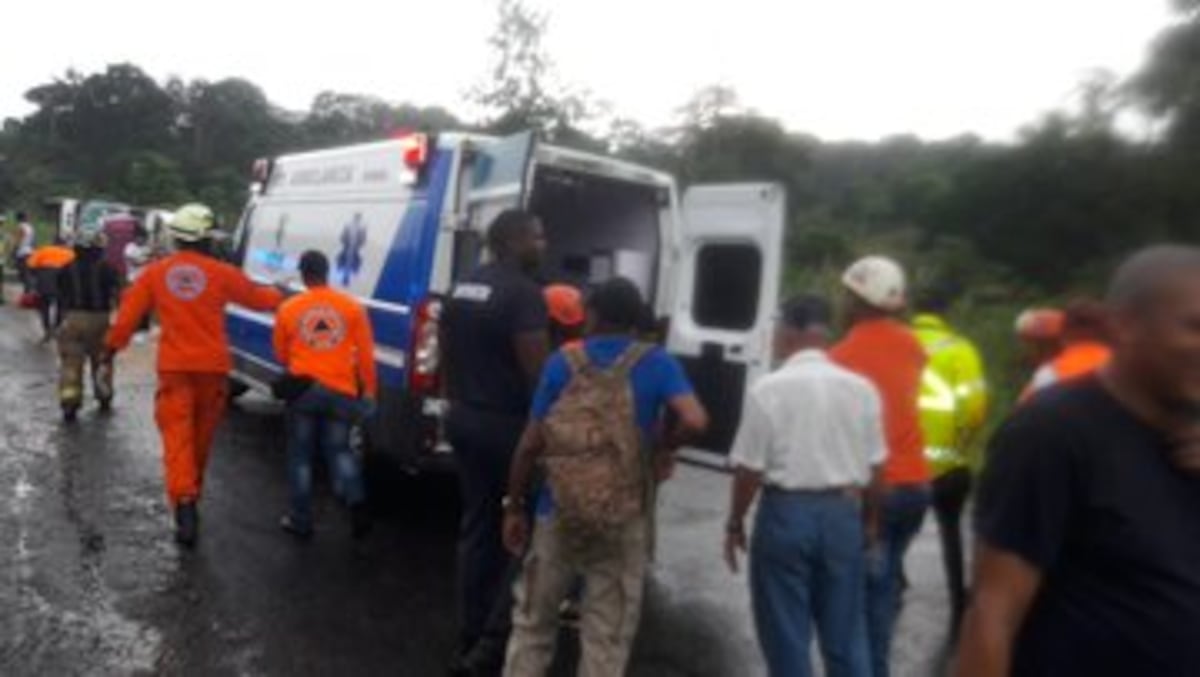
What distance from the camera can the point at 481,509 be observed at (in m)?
4.96

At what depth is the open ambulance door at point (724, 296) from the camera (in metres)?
6.38

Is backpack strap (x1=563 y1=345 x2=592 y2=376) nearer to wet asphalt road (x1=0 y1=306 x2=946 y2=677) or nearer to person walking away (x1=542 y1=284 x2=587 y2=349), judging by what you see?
person walking away (x1=542 y1=284 x2=587 y2=349)

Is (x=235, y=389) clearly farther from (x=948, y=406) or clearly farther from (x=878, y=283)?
(x=878, y=283)

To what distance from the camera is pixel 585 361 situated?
4203 millimetres

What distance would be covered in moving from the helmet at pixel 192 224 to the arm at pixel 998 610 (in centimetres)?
545

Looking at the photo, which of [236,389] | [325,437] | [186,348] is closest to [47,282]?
[236,389]

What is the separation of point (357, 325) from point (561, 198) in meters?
2.21

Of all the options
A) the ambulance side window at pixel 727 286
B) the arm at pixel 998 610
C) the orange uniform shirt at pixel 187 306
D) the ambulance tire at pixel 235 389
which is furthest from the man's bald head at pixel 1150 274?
the ambulance tire at pixel 235 389

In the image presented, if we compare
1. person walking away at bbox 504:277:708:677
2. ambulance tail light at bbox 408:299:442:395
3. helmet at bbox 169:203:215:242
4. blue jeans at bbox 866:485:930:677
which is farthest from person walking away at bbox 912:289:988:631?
helmet at bbox 169:203:215:242

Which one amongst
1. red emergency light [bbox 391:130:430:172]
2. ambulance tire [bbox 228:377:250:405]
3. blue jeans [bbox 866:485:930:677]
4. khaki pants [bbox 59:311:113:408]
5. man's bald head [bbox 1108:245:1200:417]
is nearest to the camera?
man's bald head [bbox 1108:245:1200:417]

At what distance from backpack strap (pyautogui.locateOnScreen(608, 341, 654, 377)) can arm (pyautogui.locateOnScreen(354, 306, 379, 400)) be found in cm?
288

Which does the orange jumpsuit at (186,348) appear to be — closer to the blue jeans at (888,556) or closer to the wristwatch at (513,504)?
the wristwatch at (513,504)

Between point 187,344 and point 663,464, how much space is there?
10.4 feet

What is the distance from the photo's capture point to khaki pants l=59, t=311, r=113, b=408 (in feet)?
34.8
